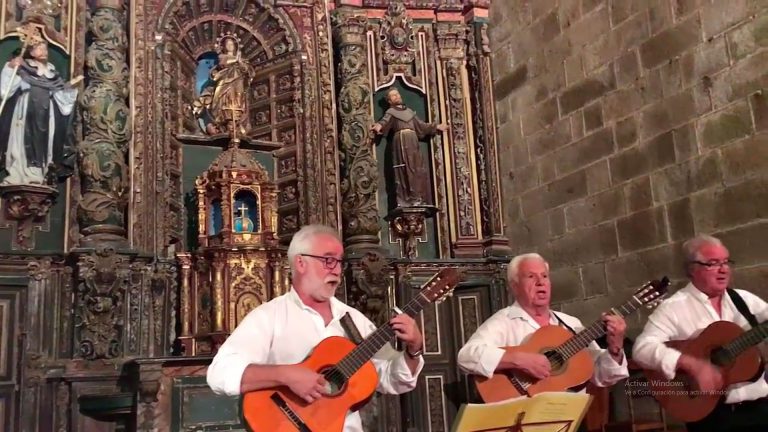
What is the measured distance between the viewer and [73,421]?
6355 mm

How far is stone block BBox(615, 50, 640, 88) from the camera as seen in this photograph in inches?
263

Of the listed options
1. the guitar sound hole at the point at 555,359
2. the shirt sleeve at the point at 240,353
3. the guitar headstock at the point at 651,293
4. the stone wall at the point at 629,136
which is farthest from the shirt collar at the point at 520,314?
the stone wall at the point at 629,136

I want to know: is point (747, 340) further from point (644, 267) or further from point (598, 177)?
point (598, 177)

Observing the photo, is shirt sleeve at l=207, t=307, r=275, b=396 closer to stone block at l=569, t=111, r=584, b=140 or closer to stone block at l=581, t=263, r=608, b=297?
stone block at l=581, t=263, r=608, b=297

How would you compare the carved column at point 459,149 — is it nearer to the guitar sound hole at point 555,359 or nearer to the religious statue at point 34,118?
the religious statue at point 34,118

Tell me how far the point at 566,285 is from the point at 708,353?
3.45 m

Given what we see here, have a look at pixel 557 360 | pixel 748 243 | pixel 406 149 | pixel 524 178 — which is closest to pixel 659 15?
pixel 748 243

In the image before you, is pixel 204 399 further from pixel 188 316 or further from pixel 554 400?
pixel 554 400

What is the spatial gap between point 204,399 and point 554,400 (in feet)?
11.3

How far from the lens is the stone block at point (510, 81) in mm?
8233

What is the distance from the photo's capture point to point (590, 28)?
7270 mm

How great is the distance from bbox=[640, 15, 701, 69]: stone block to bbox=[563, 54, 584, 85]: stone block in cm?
80

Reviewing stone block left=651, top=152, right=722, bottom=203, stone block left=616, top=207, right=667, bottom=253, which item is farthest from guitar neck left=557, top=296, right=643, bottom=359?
stone block left=616, top=207, right=667, bottom=253

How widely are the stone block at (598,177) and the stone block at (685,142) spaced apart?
0.81 meters
